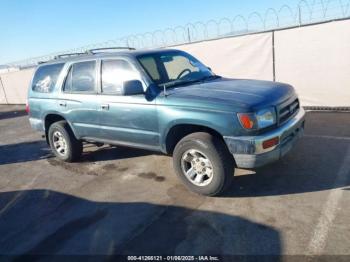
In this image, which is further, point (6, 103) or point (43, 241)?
point (6, 103)

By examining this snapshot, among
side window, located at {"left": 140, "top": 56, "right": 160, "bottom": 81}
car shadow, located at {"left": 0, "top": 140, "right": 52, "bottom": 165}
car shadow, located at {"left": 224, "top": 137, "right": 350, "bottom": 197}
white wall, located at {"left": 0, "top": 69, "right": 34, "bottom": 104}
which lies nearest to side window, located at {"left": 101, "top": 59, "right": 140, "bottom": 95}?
side window, located at {"left": 140, "top": 56, "right": 160, "bottom": 81}

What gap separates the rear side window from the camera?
614 centimetres

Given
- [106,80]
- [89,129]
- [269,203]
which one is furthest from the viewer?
[89,129]

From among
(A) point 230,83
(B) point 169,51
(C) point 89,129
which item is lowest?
(C) point 89,129

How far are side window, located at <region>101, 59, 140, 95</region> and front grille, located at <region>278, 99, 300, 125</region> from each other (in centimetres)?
200

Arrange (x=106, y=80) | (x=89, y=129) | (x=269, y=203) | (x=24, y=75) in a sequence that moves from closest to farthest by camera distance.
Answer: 1. (x=269, y=203)
2. (x=106, y=80)
3. (x=89, y=129)
4. (x=24, y=75)

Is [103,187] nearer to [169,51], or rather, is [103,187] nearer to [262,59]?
[169,51]

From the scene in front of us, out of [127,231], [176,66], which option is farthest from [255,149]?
[176,66]

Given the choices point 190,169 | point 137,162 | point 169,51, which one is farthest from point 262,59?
point 190,169

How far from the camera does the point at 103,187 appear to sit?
504cm

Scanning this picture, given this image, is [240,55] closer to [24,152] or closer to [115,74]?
[115,74]

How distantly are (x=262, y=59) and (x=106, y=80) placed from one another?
5140 mm

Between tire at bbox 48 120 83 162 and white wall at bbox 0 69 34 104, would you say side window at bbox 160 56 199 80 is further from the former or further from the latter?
white wall at bbox 0 69 34 104

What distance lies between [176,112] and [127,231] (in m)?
1.55
